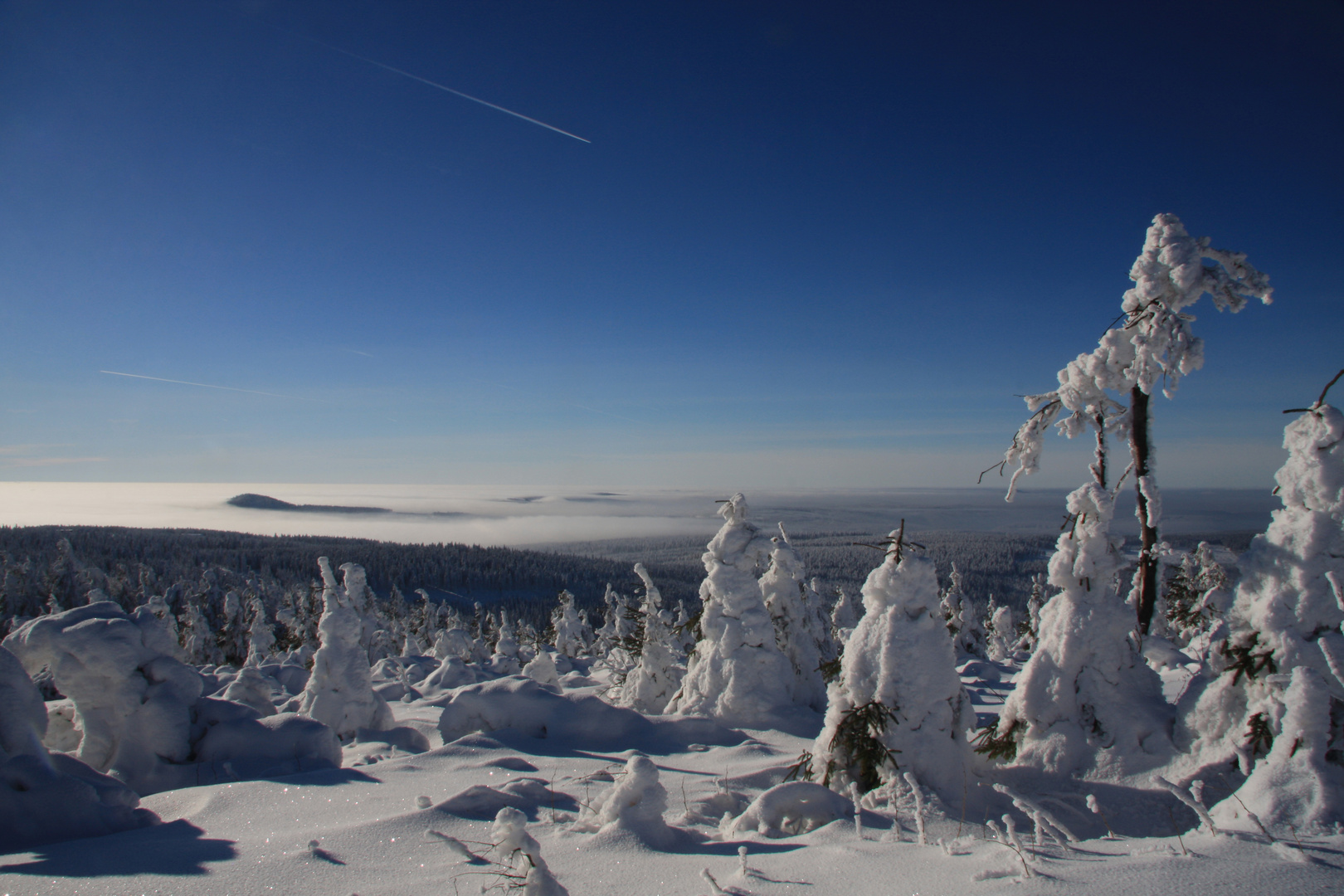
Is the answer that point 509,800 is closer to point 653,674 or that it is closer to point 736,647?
point 736,647

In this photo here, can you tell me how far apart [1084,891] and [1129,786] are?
4.28m

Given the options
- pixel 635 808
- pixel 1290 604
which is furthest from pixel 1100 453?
pixel 635 808

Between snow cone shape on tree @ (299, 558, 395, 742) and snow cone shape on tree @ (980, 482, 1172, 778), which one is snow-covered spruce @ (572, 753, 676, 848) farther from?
snow cone shape on tree @ (299, 558, 395, 742)

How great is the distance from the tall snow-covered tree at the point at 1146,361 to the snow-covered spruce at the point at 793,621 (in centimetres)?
939

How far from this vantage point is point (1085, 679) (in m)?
8.28

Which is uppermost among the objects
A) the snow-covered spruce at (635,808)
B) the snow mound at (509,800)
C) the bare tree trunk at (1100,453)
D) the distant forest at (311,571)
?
the bare tree trunk at (1100,453)

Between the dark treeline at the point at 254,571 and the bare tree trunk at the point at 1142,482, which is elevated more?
the bare tree trunk at the point at 1142,482

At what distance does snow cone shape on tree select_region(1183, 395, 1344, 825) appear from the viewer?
6.51 metres

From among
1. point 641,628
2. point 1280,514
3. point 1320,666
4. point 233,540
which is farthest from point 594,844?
point 233,540

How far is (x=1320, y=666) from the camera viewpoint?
21.2 feet

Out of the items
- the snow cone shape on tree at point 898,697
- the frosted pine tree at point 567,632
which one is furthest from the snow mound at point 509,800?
the frosted pine tree at point 567,632

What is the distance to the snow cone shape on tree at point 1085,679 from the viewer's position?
7.94 metres

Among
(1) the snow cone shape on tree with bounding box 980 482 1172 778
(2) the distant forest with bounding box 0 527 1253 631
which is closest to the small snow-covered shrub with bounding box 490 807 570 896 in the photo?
(1) the snow cone shape on tree with bounding box 980 482 1172 778

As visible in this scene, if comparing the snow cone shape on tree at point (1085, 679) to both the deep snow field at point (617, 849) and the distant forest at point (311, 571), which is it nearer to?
the deep snow field at point (617, 849)
